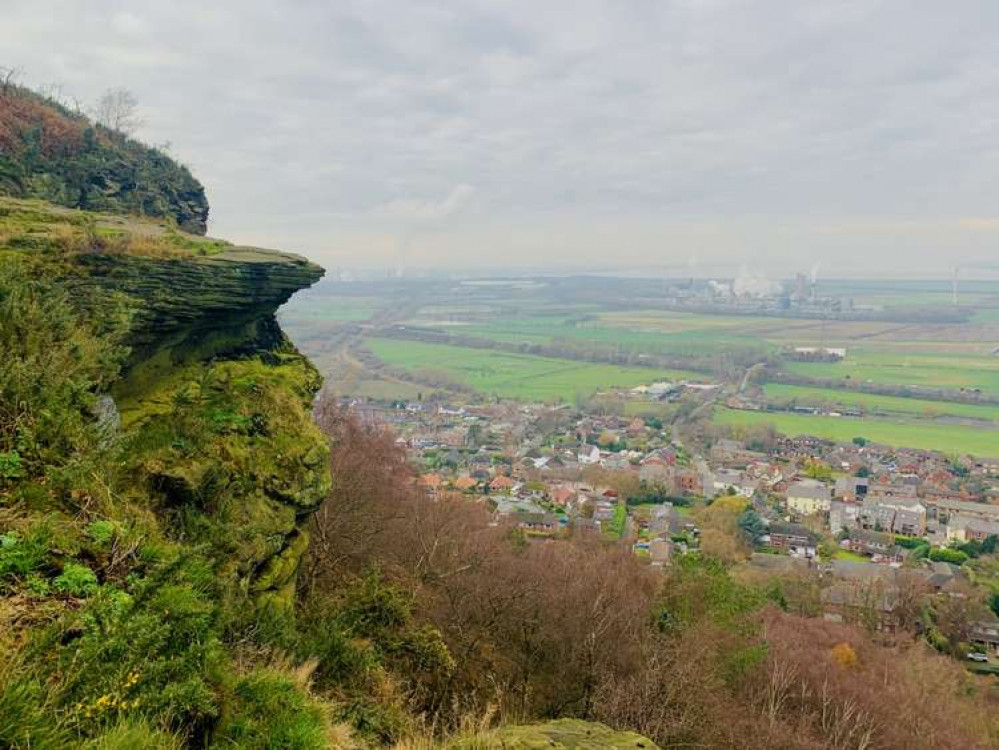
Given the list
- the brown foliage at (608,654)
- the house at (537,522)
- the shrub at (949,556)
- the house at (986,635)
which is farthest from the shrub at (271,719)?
the shrub at (949,556)

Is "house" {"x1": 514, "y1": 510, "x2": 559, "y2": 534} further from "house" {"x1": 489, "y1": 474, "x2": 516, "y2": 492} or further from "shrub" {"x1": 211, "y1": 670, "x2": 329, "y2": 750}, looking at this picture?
"shrub" {"x1": 211, "y1": 670, "x2": 329, "y2": 750}

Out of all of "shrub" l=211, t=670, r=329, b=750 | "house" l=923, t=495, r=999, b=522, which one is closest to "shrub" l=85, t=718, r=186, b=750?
"shrub" l=211, t=670, r=329, b=750

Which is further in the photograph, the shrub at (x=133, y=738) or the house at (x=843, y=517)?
the house at (x=843, y=517)

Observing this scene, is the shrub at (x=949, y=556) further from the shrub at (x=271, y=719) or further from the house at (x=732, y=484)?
the shrub at (x=271, y=719)

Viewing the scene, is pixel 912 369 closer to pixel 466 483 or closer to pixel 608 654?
pixel 466 483

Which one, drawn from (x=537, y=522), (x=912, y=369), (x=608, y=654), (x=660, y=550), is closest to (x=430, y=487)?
(x=537, y=522)
